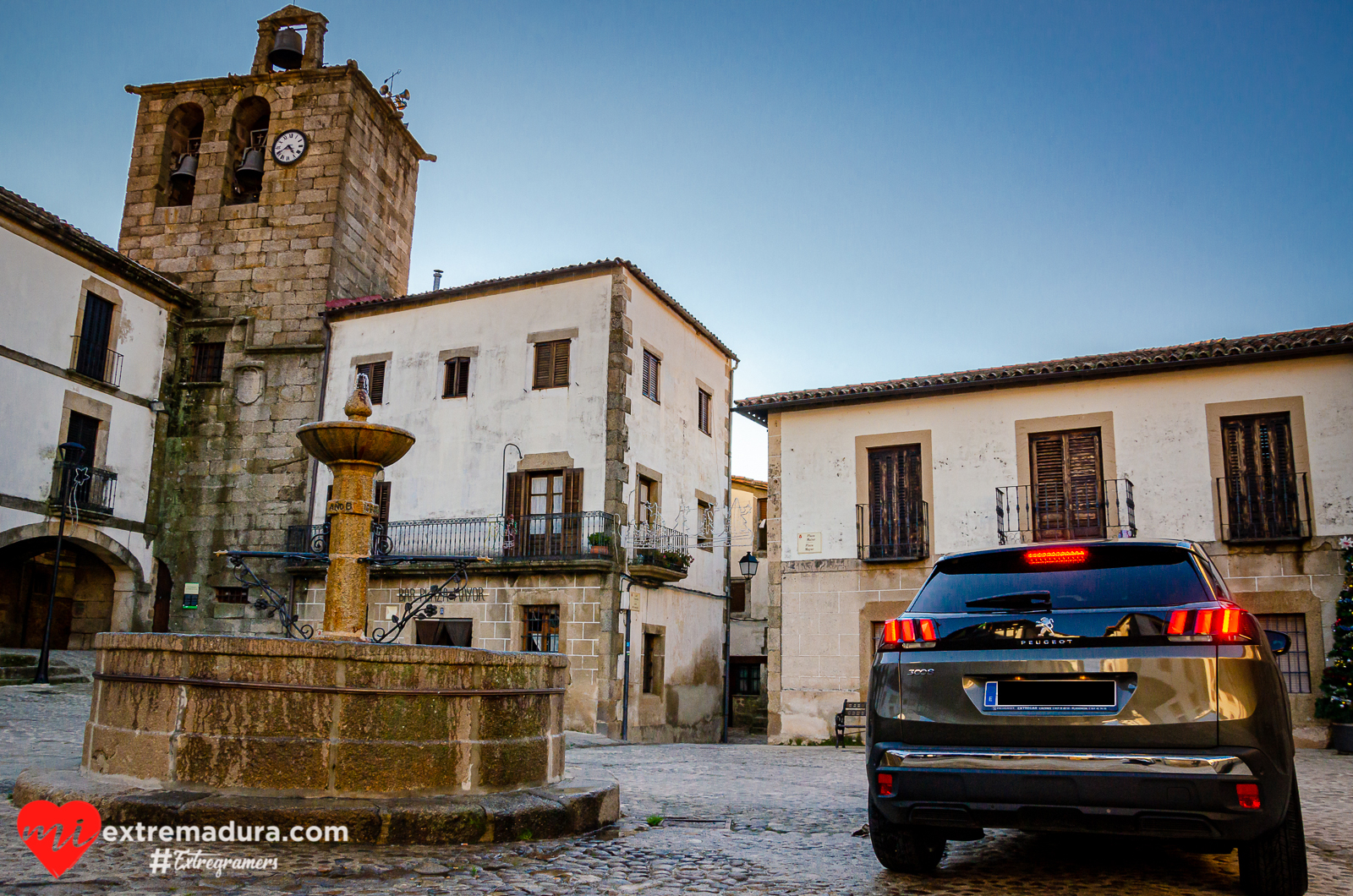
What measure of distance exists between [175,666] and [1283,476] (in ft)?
50.7

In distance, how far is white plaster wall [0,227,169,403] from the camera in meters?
20.8

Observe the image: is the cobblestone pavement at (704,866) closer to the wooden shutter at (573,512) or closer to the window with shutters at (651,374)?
the wooden shutter at (573,512)

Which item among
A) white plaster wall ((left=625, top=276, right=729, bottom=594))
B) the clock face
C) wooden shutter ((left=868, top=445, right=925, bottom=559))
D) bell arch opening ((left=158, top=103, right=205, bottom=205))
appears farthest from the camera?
bell arch opening ((left=158, top=103, right=205, bottom=205))

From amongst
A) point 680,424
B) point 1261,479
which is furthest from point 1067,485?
point 680,424

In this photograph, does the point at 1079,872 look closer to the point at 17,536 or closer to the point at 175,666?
the point at 175,666

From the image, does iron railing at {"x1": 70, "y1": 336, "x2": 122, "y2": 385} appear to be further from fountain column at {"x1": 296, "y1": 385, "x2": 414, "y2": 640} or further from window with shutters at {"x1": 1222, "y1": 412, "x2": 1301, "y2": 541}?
window with shutters at {"x1": 1222, "y1": 412, "x2": 1301, "y2": 541}

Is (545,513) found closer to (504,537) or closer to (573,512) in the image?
(573,512)

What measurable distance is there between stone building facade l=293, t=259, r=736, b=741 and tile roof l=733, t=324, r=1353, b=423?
12.0ft

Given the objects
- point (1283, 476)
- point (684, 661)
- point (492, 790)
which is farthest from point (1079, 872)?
point (684, 661)

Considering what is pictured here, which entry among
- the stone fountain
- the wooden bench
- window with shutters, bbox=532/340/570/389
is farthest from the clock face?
the stone fountain

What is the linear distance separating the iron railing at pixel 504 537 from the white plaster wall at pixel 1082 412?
12.5 ft

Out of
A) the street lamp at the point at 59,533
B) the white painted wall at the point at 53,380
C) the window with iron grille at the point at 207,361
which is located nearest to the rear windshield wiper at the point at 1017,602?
the street lamp at the point at 59,533

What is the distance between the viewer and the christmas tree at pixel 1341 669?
46.9ft

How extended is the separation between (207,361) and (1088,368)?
1983cm
